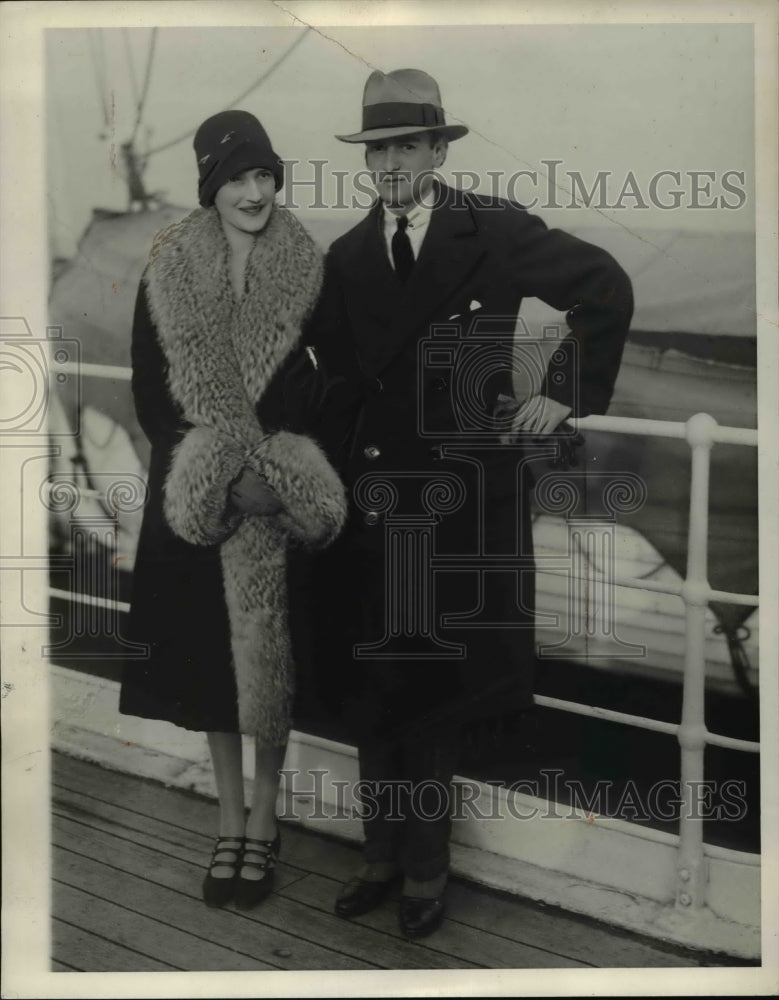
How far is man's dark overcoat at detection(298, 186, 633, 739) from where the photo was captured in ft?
8.32

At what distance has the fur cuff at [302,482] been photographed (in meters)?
2.52

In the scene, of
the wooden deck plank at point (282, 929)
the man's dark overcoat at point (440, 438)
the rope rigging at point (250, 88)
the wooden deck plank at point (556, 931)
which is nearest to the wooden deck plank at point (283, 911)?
the wooden deck plank at point (282, 929)

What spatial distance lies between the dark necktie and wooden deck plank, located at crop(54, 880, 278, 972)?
1537mm

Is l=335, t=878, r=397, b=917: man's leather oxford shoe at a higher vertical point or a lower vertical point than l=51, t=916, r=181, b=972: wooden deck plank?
higher

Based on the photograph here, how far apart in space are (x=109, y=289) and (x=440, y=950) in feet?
5.45

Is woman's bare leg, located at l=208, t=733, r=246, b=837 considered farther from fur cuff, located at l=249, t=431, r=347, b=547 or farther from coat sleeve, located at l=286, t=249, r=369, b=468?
coat sleeve, located at l=286, t=249, r=369, b=468

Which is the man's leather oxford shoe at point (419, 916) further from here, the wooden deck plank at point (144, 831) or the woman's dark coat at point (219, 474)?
the woman's dark coat at point (219, 474)

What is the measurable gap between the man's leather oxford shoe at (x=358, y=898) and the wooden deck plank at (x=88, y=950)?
0.40 meters

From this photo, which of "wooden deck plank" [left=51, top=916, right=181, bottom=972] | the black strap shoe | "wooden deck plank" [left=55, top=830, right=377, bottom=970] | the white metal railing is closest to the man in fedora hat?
the white metal railing

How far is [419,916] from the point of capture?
2600mm

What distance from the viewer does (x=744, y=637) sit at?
2.66 metres

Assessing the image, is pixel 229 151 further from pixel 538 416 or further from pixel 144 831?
pixel 144 831

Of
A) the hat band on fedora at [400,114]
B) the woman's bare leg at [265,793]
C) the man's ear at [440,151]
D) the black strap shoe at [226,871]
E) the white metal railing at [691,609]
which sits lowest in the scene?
the black strap shoe at [226,871]

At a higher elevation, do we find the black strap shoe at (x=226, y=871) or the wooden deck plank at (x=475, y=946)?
the black strap shoe at (x=226, y=871)
